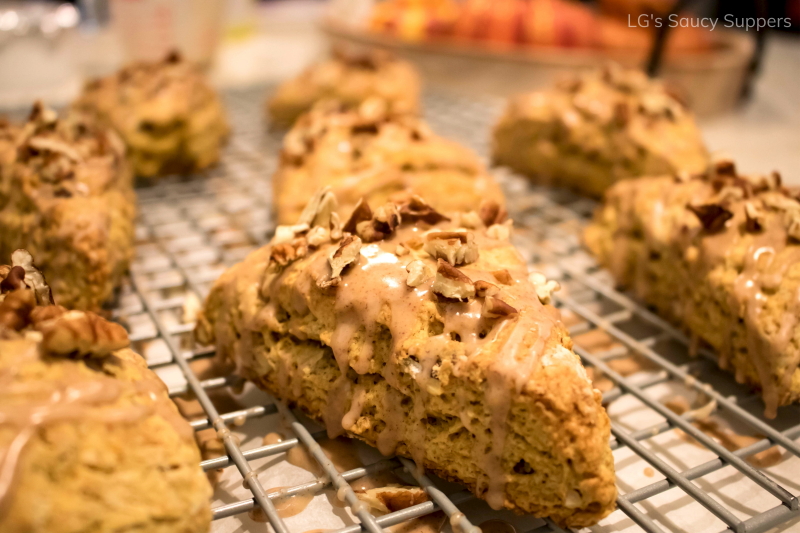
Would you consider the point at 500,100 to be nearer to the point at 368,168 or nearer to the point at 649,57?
the point at 649,57

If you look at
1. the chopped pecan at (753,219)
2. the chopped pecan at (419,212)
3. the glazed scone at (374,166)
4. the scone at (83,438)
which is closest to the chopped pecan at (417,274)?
the chopped pecan at (419,212)

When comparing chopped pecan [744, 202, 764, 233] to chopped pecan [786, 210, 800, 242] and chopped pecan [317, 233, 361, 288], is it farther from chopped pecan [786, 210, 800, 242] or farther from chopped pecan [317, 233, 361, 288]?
chopped pecan [317, 233, 361, 288]

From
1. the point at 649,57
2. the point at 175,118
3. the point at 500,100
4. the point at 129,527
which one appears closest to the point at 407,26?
the point at 500,100

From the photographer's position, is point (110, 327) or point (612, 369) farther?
point (612, 369)

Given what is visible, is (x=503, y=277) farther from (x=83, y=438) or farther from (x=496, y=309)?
(x=83, y=438)

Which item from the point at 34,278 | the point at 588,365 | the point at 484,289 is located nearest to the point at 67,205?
the point at 34,278

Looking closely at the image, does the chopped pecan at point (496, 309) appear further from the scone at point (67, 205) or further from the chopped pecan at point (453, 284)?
the scone at point (67, 205)
